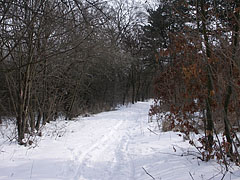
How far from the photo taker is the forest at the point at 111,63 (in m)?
3.53

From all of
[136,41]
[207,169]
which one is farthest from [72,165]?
[136,41]

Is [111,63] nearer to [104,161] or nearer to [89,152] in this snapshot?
[89,152]

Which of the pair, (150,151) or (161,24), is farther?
(161,24)

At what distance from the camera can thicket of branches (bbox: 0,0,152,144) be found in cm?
429

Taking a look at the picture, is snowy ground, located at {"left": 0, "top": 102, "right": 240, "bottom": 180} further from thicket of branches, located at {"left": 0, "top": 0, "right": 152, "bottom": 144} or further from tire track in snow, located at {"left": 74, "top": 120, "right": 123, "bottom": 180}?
thicket of branches, located at {"left": 0, "top": 0, "right": 152, "bottom": 144}

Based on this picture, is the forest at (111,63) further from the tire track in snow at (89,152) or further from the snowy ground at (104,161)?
the tire track in snow at (89,152)

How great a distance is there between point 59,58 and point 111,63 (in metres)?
5.56

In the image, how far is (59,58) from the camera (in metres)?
7.57

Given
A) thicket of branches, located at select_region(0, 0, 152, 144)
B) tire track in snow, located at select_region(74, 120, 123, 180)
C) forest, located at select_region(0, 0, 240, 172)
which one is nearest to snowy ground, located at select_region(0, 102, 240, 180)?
tire track in snow, located at select_region(74, 120, 123, 180)

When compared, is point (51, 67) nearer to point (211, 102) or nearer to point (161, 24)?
point (211, 102)

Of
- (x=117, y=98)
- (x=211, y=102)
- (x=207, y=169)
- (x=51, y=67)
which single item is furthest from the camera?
(x=117, y=98)

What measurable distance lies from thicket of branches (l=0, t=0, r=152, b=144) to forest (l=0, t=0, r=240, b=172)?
0.12 feet

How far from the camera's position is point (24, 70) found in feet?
23.0

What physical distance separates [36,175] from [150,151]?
2.96m
